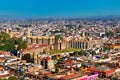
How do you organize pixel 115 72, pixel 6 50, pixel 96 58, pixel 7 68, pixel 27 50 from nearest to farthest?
pixel 115 72, pixel 7 68, pixel 96 58, pixel 27 50, pixel 6 50

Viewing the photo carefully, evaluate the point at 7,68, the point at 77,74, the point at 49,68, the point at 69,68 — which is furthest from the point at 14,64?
the point at 77,74

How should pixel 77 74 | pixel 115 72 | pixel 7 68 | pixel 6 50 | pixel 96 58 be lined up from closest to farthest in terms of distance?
pixel 77 74 → pixel 115 72 → pixel 7 68 → pixel 96 58 → pixel 6 50

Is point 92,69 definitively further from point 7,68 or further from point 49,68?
point 7,68

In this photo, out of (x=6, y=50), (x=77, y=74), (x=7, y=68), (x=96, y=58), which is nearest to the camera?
(x=77, y=74)

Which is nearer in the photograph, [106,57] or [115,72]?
[115,72]

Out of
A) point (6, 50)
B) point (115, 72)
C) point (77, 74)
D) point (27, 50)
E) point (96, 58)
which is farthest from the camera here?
point (6, 50)

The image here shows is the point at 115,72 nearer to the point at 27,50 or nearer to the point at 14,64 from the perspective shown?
the point at 14,64

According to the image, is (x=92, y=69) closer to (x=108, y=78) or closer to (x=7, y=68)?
(x=108, y=78)

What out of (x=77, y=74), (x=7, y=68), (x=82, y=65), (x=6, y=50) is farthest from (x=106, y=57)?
(x=6, y=50)

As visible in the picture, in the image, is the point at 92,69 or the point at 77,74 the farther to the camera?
the point at 92,69
